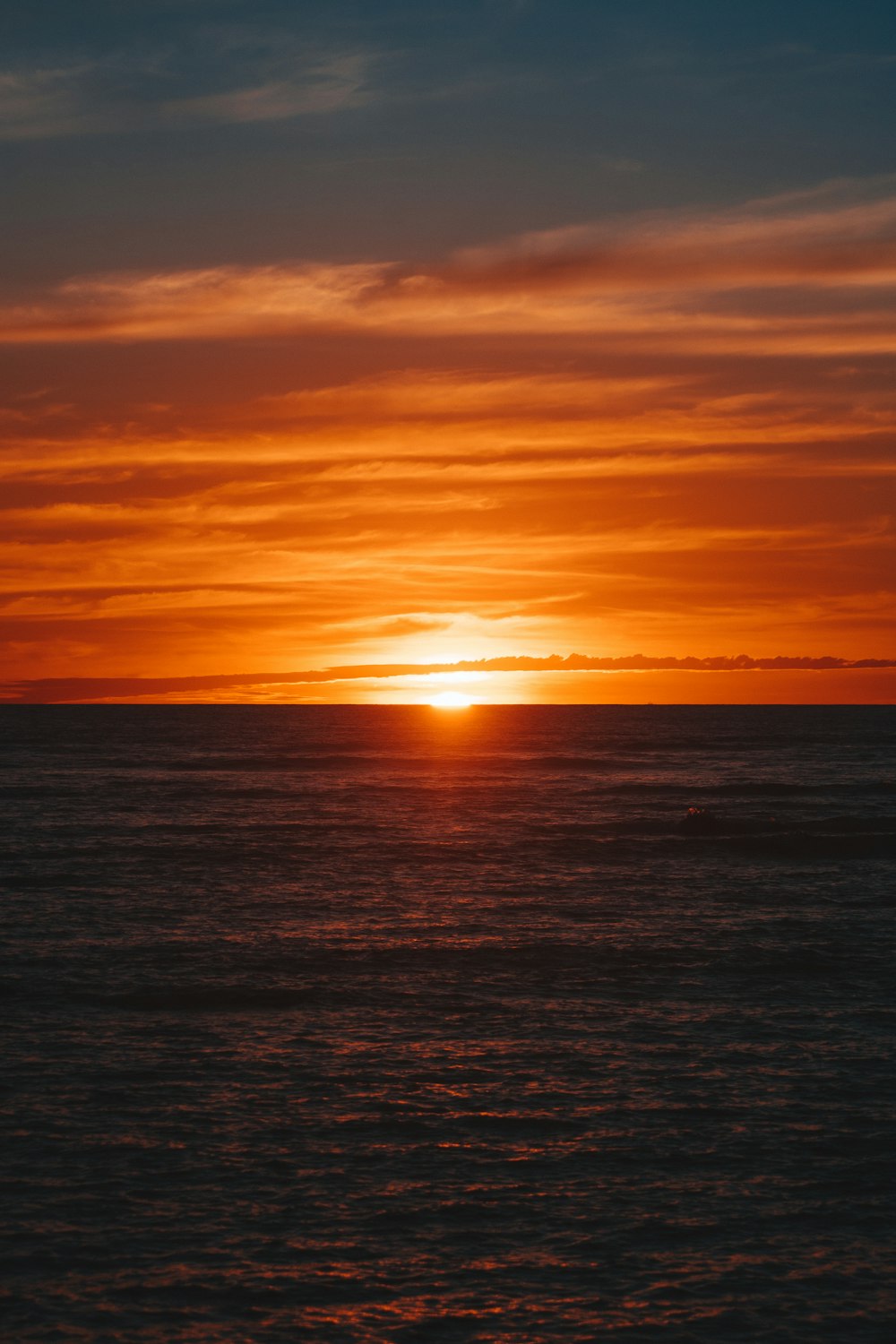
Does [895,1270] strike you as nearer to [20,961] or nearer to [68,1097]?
[68,1097]

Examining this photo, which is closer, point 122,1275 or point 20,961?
point 122,1275

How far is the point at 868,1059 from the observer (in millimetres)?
22859

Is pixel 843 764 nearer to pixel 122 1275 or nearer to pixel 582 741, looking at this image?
pixel 582 741

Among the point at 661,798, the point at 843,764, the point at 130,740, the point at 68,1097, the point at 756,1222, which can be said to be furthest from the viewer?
the point at 130,740

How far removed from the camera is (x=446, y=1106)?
66.1ft

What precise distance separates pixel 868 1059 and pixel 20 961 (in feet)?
69.0

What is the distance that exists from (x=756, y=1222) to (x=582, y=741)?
17489 centimetres

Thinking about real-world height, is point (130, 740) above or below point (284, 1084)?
above

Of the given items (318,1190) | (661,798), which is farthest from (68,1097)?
(661,798)

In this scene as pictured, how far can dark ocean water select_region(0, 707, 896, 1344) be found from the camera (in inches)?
545

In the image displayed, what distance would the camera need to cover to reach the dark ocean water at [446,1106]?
1385cm

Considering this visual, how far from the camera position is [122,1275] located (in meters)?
14.2

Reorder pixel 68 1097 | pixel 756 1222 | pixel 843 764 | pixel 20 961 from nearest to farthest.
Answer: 1. pixel 756 1222
2. pixel 68 1097
3. pixel 20 961
4. pixel 843 764

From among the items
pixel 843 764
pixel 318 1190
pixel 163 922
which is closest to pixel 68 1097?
pixel 318 1190
